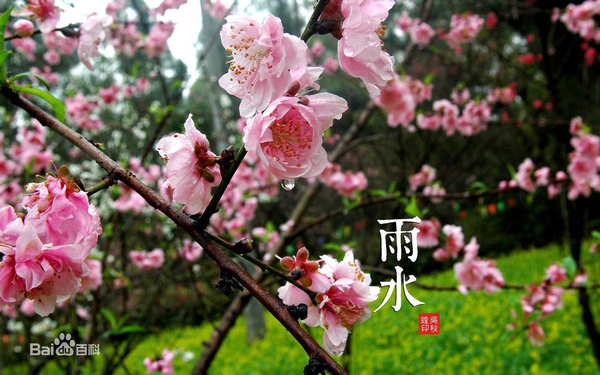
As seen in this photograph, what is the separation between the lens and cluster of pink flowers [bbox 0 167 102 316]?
0.54 metres

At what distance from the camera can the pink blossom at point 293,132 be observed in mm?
530

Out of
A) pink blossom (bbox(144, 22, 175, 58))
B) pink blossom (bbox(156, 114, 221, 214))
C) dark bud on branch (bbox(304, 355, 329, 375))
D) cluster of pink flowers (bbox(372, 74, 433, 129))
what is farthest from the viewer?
pink blossom (bbox(144, 22, 175, 58))

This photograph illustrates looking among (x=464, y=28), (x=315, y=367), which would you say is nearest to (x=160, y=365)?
(x=315, y=367)

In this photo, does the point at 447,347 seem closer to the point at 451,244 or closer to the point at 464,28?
the point at 451,244

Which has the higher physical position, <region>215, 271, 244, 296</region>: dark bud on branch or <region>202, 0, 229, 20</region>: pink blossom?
<region>202, 0, 229, 20</region>: pink blossom

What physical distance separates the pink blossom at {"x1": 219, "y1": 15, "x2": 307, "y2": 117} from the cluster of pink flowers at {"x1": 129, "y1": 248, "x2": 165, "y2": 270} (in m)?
3.05

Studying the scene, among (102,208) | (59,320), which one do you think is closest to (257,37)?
(59,320)

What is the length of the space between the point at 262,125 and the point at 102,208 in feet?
12.7

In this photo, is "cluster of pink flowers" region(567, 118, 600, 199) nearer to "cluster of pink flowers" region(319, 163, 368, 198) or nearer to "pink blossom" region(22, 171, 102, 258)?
"cluster of pink flowers" region(319, 163, 368, 198)

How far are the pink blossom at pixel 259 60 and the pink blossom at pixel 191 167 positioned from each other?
0.09 m

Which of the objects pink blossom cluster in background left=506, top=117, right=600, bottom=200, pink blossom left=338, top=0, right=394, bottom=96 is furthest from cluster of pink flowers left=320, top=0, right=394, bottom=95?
pink blossom cluster in background left=506, top=117, right=600, bottom=200

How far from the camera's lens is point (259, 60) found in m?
0.58

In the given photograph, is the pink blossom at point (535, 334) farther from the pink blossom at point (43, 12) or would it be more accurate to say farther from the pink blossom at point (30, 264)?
the pink blossom at point (43, 12)

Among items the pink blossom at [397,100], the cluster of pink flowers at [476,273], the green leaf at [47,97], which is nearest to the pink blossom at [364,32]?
the green leaf at [47,97]
